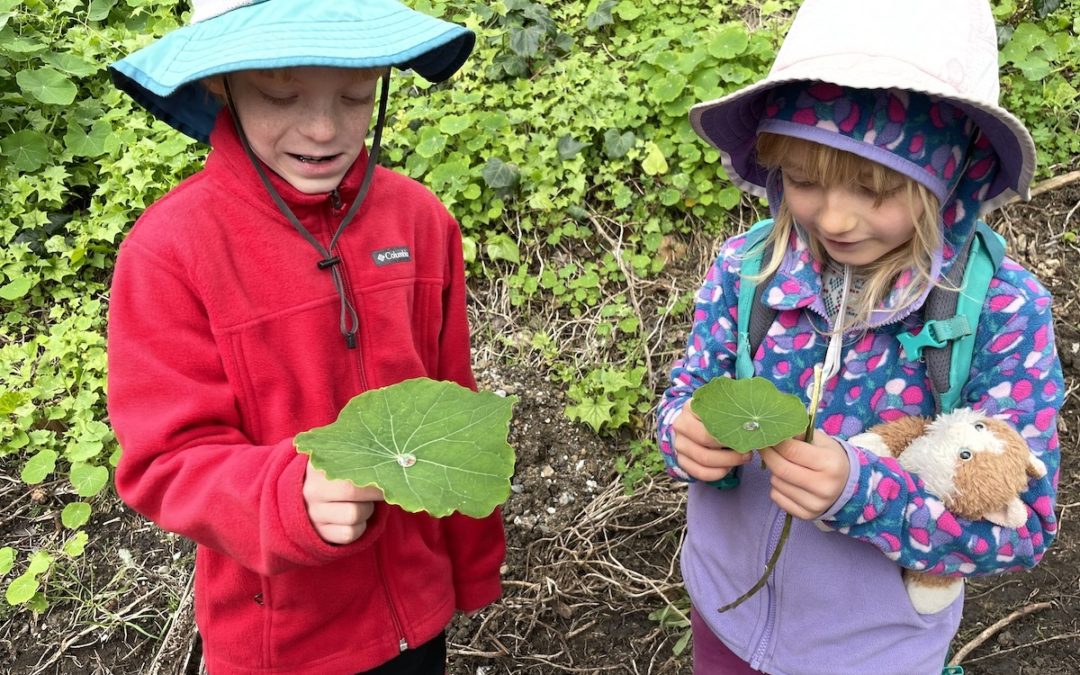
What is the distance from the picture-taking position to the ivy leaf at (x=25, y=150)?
383 centimetres

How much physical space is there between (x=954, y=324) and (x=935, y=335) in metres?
0.04

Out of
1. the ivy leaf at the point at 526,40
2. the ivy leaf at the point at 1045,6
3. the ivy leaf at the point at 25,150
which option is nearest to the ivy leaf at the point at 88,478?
the ivy leaf at the point at 25,150

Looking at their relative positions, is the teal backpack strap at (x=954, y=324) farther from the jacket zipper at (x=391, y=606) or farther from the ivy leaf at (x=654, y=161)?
the ivy leaf at (x=654, y=161)

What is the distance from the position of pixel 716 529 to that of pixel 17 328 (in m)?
3.53

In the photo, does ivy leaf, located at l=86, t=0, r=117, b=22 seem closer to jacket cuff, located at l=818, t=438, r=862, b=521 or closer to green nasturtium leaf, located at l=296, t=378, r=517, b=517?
green nasturtium leaf, located at l=296, t=378, r=517, b=517

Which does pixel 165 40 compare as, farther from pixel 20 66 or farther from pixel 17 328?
pixel 20 66

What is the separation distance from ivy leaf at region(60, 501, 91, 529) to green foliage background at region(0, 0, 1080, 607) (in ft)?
0.78

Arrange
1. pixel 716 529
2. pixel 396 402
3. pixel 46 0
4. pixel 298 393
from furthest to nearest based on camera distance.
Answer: pixel 46 0 → pixel 716 529 → pixel 298 393 → pixel 396 402

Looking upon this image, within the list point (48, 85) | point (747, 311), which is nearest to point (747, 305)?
point (747, 311)

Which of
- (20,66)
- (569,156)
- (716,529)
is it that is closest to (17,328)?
(20,66)

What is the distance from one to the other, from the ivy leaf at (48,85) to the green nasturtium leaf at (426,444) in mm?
3801

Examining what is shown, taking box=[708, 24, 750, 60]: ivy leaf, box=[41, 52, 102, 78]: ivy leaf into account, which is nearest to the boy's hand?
box=[708, 24, 750, 60]: ivy leaf

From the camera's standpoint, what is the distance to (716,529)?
66.8 inches

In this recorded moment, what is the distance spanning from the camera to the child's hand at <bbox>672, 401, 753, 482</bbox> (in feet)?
4.60
